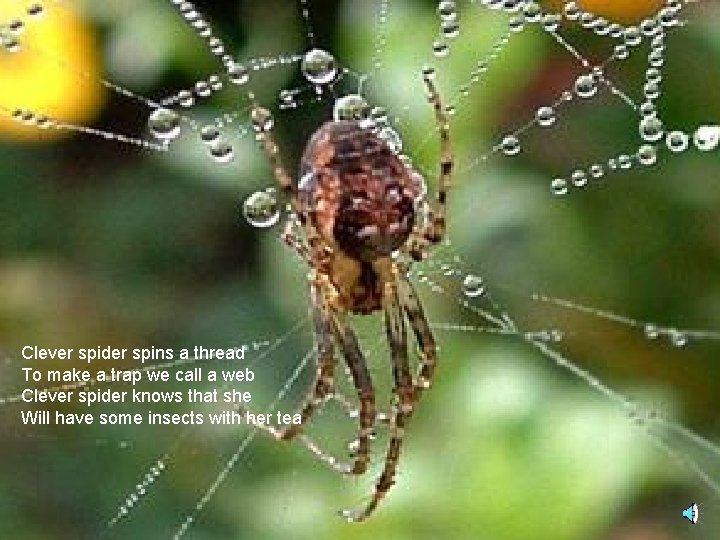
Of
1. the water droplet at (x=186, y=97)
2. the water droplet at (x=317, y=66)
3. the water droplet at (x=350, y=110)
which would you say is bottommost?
the water droplet at (x=350, y=110)

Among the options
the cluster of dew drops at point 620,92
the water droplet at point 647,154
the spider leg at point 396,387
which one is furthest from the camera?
the cluster of dew drops at point 620,92

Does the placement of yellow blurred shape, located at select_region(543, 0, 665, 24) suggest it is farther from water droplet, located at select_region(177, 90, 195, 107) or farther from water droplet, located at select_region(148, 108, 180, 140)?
water droplet, located at select_region(148, 108, 180, 140)

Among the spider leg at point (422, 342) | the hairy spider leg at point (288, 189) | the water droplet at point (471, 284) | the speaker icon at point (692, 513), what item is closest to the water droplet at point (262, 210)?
the hairy spider leg at point (288, 189)

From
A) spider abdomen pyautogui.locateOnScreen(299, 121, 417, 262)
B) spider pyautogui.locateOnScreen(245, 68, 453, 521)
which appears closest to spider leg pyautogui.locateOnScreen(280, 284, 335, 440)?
spider pyautogui.locateOnScreen(245, 68, 453, 521)

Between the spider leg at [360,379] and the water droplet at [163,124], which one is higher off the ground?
the water droplet at [163,124]

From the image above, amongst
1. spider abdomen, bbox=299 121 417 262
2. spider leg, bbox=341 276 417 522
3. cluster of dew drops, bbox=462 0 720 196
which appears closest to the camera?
spider abdomen, bbox=299 121 417 262

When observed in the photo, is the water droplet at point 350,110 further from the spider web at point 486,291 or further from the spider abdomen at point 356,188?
the spider web at point 486,291

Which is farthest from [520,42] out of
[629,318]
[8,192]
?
[8,192]
